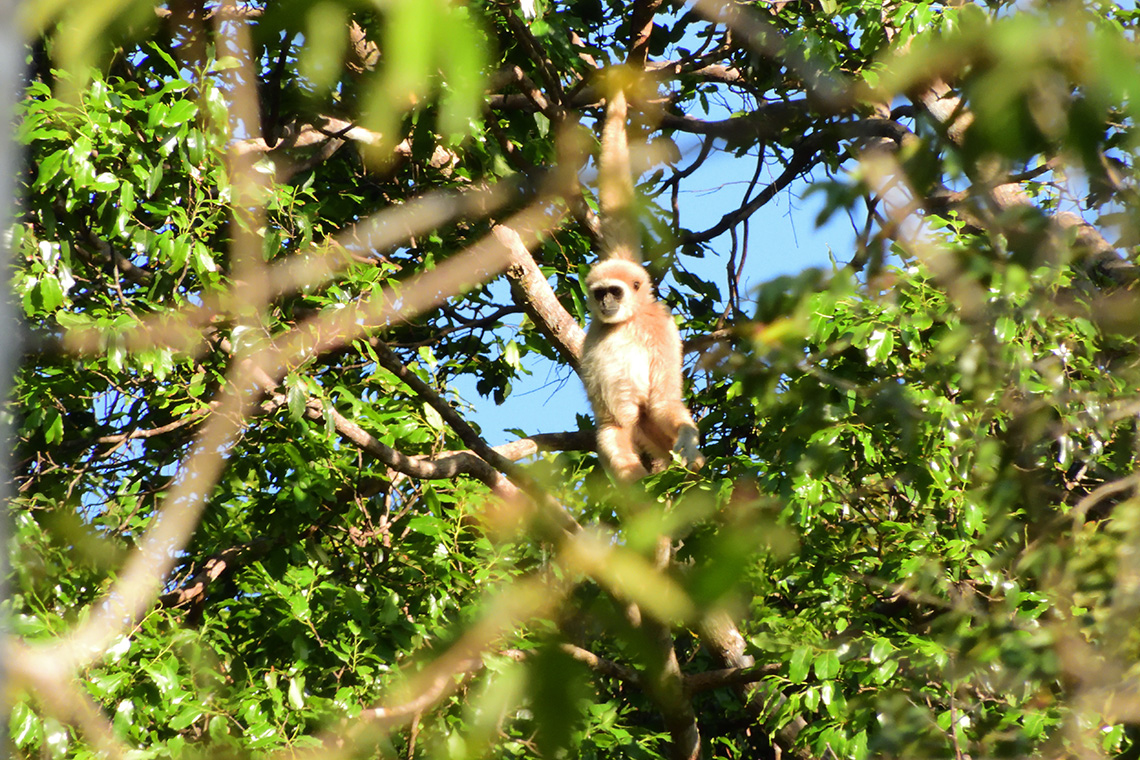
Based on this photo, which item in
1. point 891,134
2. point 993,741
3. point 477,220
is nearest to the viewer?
point 993,741

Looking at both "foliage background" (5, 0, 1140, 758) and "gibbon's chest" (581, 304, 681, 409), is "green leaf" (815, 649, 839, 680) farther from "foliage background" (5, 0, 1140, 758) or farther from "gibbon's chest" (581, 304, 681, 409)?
"gibbon's chest" (581, 304, 681, 409)

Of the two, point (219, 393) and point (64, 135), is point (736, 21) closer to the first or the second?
point (64, 135)

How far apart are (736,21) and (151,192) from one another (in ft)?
10.5

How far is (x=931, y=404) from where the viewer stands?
147 inches

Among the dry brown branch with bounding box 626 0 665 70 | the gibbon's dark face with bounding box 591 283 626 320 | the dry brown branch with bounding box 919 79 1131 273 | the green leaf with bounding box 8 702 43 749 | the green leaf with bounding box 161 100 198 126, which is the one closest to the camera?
the dry brown branch with bounding box 919 79 1131 273

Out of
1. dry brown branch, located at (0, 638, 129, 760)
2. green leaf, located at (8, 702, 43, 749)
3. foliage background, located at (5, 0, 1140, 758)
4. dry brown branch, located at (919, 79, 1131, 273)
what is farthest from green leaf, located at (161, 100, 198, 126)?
dry brown branch, located at (919, 79, 1131, 273)

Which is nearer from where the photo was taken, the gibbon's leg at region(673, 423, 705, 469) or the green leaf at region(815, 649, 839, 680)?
the green leaf at region(815, 649, 839, 680)

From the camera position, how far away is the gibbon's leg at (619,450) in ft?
18.2

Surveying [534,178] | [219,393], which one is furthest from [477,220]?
[219,393]

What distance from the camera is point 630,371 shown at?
5.81 m

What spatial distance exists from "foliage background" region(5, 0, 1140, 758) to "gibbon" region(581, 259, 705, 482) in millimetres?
229

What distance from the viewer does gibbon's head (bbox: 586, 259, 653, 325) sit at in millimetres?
5645

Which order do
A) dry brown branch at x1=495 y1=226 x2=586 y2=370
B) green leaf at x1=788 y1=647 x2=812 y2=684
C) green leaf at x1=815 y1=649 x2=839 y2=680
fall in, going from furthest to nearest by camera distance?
dry brown branch at x1=495 y1=226 x2=586 y2=370 → green leaf at x1=788 y1=647 x2=812 y2=684 → green leaf at x1=815 y1=649 x2=839 y2=680

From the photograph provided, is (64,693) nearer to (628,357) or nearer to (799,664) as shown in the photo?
(799,664)
